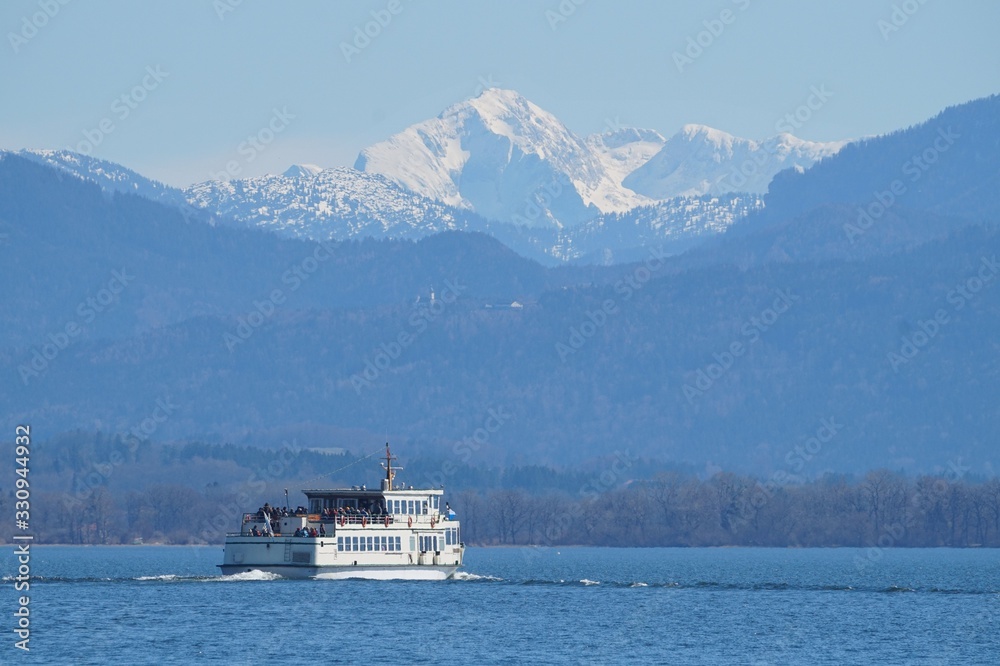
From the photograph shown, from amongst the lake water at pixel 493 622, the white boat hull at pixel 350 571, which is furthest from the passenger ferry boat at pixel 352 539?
the lake water at pixel 493 622

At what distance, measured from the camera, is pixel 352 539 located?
166125 mm

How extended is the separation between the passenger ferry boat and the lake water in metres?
1.77

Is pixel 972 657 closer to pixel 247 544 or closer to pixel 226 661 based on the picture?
pixel 226 661

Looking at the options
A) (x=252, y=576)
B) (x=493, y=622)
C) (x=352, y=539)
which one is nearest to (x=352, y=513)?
(x=352, y=539)

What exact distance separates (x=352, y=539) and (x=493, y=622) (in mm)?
27223

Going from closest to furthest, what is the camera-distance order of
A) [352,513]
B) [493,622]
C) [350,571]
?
[493,622]
[350,571]
[352,513]

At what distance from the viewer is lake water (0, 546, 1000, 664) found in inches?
4852

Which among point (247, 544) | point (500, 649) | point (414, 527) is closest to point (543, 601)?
point (414, 527)

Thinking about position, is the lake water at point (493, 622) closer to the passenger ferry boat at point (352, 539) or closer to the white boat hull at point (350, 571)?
the white boat hull at point (350, 571)

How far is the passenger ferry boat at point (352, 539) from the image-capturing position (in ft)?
541

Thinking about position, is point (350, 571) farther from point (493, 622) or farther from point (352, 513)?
point (493, 622)

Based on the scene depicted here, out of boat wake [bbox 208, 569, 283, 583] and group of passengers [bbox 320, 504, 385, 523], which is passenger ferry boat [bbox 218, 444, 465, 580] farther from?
→ boat wake [bbox 208, 569, 283, 583]

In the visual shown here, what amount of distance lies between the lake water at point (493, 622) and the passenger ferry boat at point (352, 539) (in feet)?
5.80

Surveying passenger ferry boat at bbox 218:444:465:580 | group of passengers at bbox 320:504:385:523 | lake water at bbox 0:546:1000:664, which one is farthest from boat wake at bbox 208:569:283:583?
group of passengers at bbox 320:504:385:523
